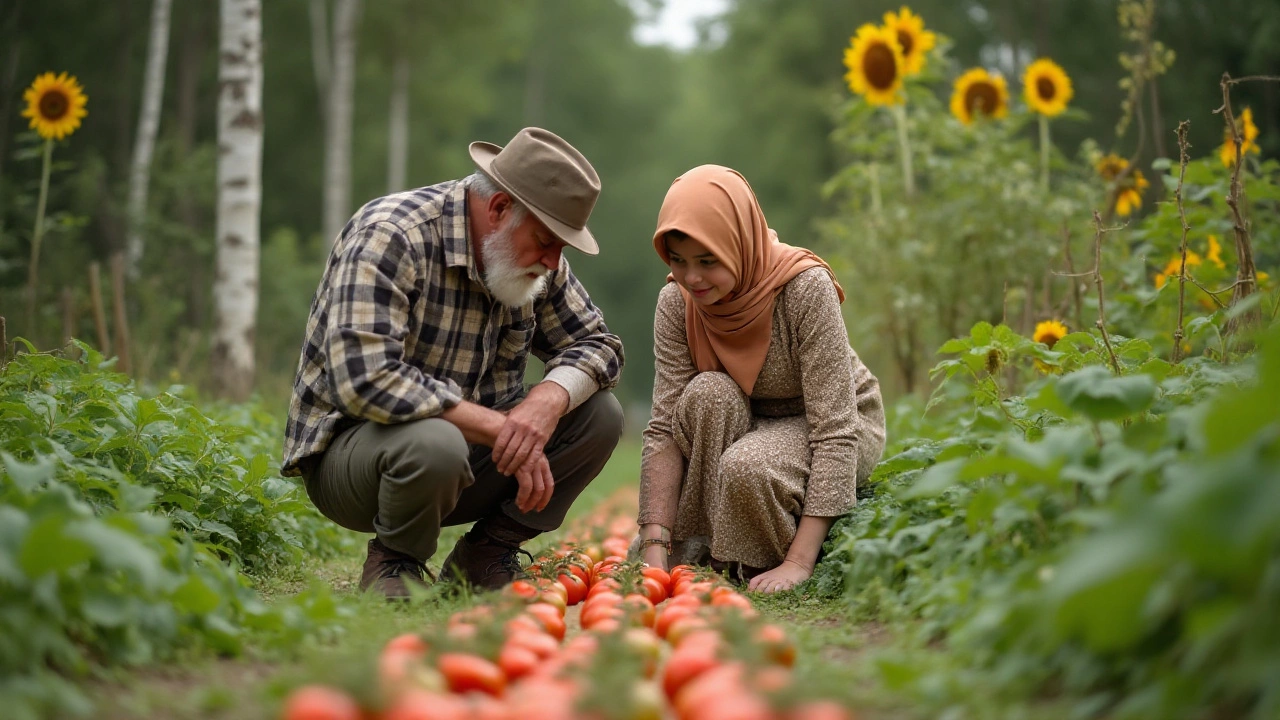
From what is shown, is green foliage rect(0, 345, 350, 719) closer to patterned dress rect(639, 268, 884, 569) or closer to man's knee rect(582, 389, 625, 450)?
man's knee rect(582, 389, 625, 450)

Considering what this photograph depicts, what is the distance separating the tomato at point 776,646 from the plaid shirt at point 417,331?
1280 millimetres

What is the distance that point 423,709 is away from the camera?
1.58 meters

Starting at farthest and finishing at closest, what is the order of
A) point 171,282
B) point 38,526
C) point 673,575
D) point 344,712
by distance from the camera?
point 171,282 → point 673,575 → point 38,526 → point 344,712

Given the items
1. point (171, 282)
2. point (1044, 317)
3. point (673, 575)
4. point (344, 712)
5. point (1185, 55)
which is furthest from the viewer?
point (1185, 55)

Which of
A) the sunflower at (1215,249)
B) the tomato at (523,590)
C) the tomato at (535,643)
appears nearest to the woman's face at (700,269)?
the tomato at (523,590)

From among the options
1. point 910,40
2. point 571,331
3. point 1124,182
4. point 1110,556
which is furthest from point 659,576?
point 910,40

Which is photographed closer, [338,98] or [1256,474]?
[1256,474]

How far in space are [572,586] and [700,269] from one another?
1091 mm

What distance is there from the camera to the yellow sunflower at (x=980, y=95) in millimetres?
6891

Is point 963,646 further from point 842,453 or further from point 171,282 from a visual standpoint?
point 171,282

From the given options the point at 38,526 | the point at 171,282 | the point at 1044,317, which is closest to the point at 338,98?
the point at 171,282

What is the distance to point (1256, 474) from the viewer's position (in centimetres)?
141

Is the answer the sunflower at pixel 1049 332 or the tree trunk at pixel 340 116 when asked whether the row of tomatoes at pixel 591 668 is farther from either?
the tree trunk at pixel 340 116

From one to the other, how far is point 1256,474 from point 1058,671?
66 centimetres
